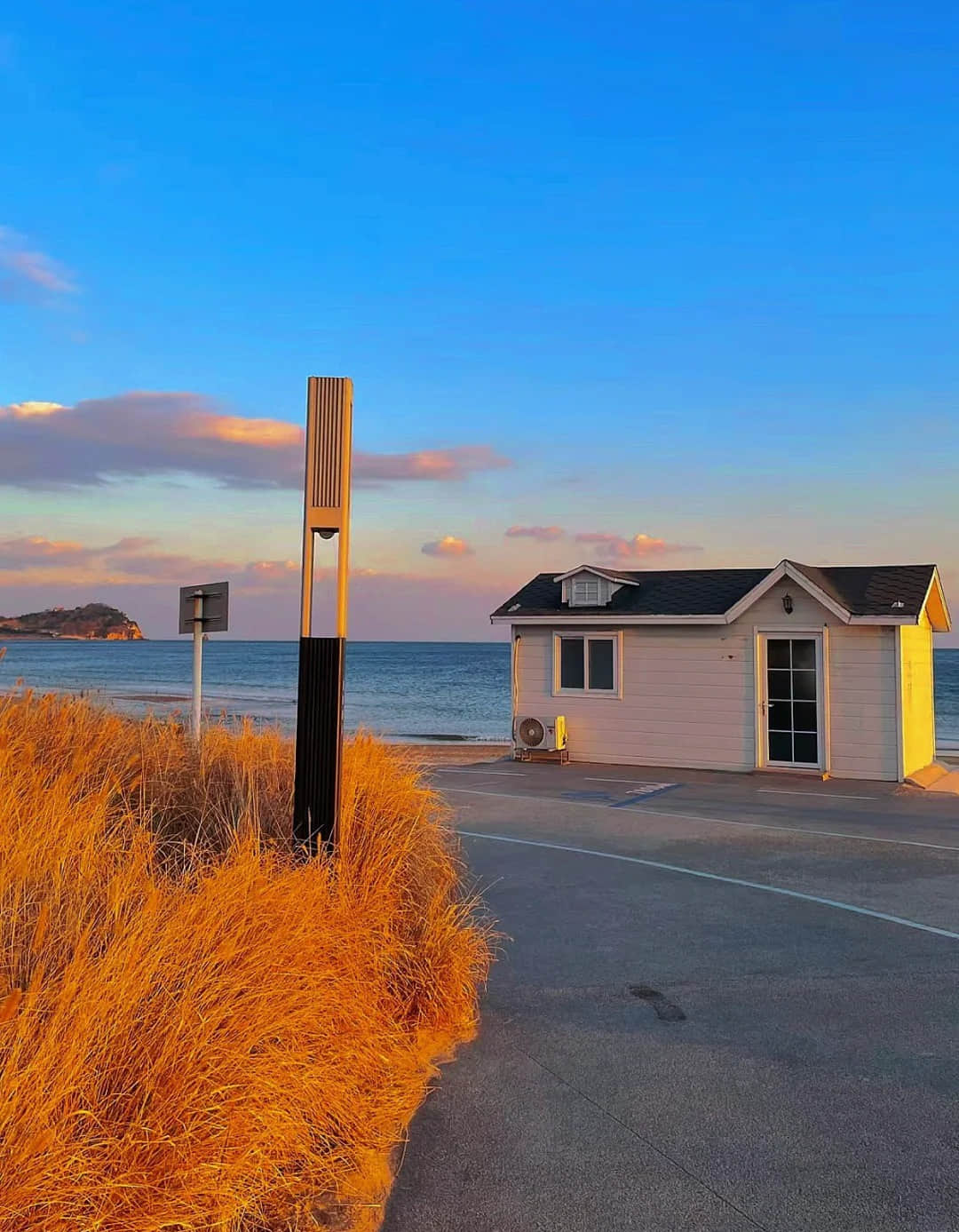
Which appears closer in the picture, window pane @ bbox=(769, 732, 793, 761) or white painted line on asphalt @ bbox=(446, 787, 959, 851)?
white painted line on asphalt @ bbox=(446, 787, 959, 851)

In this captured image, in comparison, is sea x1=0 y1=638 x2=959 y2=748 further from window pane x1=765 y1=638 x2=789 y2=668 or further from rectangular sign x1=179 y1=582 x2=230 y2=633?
window pane x1=765 y1=638 x2=789 y2=668

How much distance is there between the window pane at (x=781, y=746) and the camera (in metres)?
14.7

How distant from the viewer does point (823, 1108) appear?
3.56 meters

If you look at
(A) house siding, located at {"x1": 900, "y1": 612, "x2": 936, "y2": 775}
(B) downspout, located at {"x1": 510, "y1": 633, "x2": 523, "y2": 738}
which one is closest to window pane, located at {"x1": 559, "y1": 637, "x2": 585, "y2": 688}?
(B) downspout, located at {"x1": 510, "y1": 633, "x2": 523, "y2": 738}

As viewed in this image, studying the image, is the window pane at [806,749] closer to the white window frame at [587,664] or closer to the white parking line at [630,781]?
the white parking line at [630,781]

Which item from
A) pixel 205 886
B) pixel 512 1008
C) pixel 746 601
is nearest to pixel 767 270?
pixel 746 601

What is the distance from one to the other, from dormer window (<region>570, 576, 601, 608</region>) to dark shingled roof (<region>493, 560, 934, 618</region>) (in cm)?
12

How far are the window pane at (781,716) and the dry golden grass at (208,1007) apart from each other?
1069cm

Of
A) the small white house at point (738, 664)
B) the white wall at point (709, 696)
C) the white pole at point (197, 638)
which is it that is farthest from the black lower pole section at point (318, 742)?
the white wall at point (709, 696)

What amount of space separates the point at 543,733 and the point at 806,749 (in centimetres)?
449

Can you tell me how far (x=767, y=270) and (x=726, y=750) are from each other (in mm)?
7493

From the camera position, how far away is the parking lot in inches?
117

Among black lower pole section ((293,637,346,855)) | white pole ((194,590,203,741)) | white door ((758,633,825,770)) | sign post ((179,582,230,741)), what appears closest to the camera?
black lower pole section ((293,637,346,855))

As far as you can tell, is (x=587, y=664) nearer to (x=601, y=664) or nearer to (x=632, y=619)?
(x=601, y=664)
